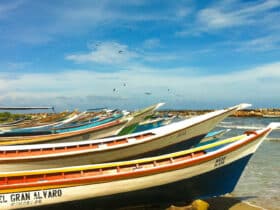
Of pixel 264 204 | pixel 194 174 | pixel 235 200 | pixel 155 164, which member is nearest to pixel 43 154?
pixel 155 164

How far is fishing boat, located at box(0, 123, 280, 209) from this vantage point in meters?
7.48

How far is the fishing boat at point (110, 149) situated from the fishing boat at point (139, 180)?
2.06 meters

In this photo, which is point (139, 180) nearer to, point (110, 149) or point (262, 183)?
point (110, 149)

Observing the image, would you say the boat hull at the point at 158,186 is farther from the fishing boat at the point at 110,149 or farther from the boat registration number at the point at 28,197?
the fishing boat at the point at 110,149

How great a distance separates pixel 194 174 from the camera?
840 cm

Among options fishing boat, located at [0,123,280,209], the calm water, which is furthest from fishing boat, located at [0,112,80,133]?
the calm water

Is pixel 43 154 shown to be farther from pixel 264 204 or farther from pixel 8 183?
pixel 264 204

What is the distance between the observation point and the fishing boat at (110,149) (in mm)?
10195

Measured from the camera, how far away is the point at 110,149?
34.7 ft

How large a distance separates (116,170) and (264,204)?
4.80 metres

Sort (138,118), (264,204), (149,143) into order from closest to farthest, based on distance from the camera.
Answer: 1. (264,204)
2. (149,143)
3. (138,118)

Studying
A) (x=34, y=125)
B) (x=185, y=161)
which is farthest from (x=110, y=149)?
(x=34, y=125)

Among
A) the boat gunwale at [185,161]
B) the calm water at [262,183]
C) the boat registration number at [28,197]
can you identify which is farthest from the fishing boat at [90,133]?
the boat registration number at [28,197]

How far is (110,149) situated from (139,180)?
8.97ft
